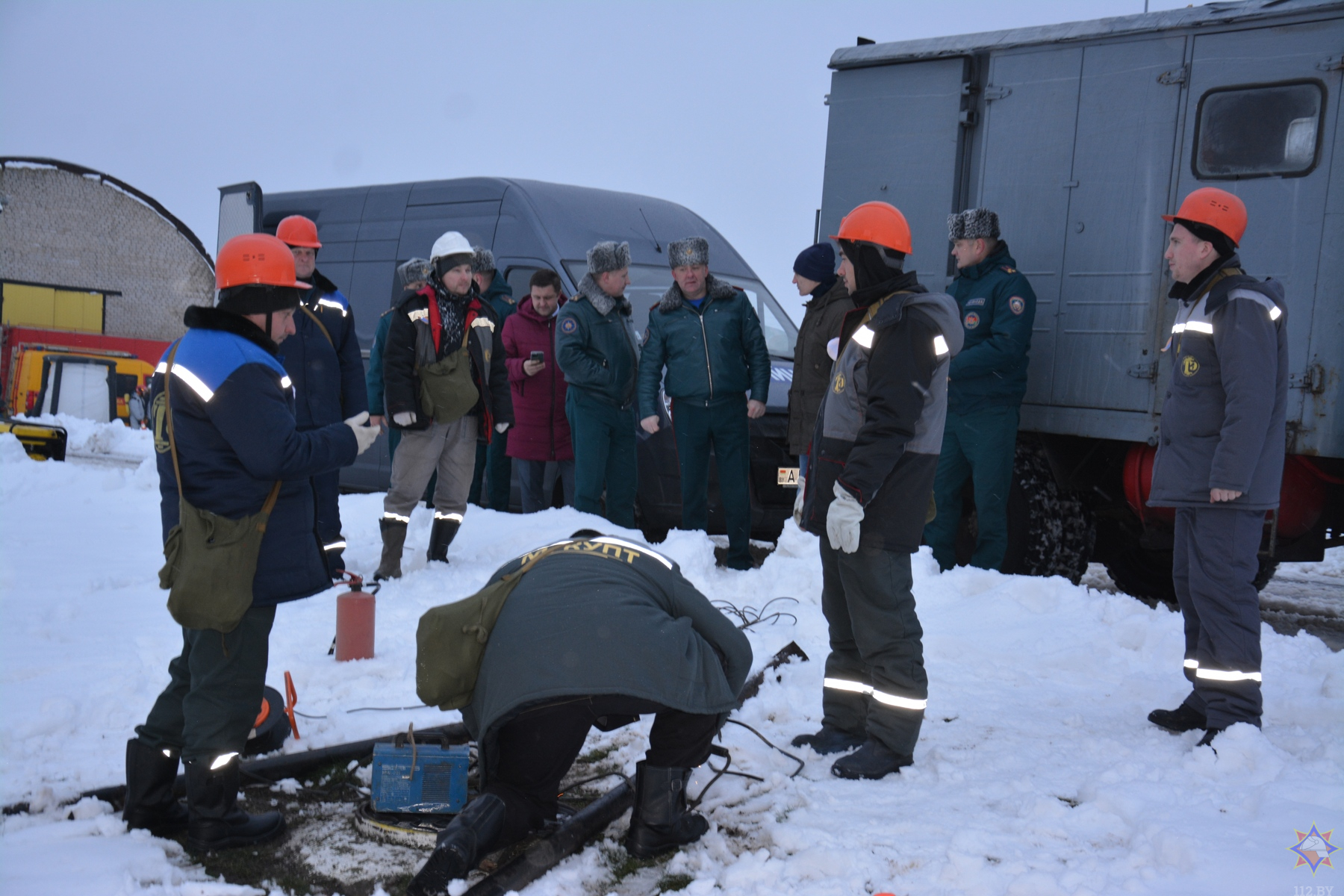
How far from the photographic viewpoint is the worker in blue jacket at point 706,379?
657 centimetres

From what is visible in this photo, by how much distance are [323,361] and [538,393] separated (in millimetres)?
1875

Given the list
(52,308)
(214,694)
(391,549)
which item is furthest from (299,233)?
(52,308)

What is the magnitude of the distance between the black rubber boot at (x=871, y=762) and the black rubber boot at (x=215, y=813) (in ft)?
6.02

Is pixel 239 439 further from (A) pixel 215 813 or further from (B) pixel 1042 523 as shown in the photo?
(B) pixel 1042 523

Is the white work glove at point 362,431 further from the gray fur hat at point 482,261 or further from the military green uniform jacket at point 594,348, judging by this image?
the gray fur hat at point 482,261

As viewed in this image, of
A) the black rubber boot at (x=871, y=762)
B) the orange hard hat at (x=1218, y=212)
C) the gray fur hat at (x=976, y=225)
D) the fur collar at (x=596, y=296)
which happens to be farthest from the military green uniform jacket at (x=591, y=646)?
the fur collar at (x=596, y=296)

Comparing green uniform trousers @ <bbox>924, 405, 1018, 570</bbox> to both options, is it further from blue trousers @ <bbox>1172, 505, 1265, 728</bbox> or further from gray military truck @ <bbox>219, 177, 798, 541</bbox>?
blue trousers @ <bbox>1172, 505, 1265, 728</bbox>

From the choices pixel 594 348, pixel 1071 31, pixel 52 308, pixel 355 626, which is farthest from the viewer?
pixel 52 308

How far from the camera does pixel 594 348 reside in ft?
22.6

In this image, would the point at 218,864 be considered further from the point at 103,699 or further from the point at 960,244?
the point at 960,244

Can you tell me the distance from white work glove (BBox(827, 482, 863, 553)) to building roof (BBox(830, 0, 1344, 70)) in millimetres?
3782

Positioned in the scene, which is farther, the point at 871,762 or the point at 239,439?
the point at 871,762

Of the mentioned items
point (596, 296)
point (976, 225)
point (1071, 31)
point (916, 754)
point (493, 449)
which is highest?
point (1071, 31)

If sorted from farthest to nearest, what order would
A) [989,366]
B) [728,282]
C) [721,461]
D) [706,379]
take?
[728,282] → [721,461] → [706,379] → [989,366]
